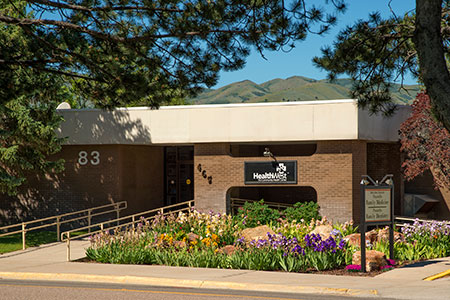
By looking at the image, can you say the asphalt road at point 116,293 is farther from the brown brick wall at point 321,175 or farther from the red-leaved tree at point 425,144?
the red-leaved tree at point 425,144

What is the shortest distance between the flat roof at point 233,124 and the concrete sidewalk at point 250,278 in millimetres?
8675

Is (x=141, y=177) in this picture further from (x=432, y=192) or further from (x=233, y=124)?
(x=432, y=192)

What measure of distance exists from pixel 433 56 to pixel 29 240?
19.0 metres

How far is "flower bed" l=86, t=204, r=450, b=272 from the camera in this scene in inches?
678

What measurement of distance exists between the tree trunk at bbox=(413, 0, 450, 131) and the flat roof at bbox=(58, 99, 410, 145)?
1470 cm

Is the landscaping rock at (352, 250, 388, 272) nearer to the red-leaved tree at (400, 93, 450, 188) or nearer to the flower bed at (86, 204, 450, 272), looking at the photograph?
the flower bed at (86, 204, 450, 272)

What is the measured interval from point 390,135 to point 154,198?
11.4 metres

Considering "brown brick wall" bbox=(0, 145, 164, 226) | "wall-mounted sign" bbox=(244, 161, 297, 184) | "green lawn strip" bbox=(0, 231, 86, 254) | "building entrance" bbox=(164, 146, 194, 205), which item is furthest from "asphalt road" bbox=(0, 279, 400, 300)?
"building entrance" bbox=(164, 146, 194, 205)

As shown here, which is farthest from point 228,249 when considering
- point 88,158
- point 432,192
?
point 432,192

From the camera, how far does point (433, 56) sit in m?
10.5

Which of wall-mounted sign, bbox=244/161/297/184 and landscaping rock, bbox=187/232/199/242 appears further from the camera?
wall-mounted sign, bbox=244/161/297/184

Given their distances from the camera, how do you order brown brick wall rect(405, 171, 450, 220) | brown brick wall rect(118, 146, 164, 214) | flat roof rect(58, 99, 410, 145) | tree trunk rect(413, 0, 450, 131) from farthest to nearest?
brown brick wall rect(405, 171, 450, 220)
brown brick wall rect(118, 146, 164, 214)
flat roof rect(58, 99, 410, 145)
tree trunk rect(413, 0, 450, 131)

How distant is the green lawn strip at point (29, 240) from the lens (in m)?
23.4

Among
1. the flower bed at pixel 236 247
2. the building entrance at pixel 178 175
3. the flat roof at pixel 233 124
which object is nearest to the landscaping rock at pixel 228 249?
the flower bed at pixel 236 247
